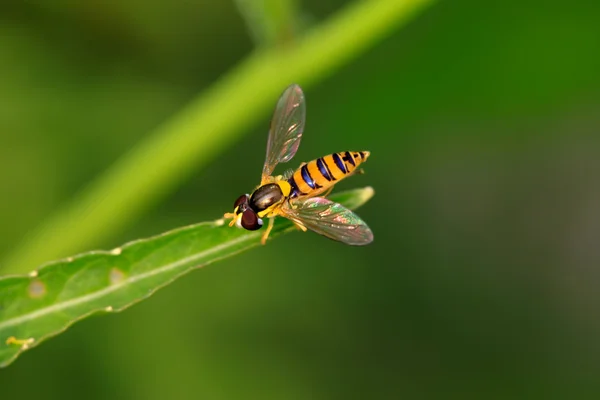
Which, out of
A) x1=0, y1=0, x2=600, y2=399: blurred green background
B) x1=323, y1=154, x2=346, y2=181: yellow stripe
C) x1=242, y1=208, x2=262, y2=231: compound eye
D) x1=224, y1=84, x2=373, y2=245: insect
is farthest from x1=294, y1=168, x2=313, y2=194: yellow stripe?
x1=0, y1=0, x2=600, y2=399: blurred green background

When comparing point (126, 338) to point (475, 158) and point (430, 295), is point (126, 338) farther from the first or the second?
point (475, 158)

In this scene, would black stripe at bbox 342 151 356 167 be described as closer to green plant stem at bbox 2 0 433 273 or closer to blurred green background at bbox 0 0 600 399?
green plant stem at bbox 2 0 433 273

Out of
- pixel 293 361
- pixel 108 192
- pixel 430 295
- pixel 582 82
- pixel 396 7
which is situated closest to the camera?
pixel 396 7

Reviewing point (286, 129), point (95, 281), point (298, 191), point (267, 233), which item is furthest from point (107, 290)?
point (286, 129)

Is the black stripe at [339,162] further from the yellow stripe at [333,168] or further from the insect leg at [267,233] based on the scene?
the insect leg at [267,233]

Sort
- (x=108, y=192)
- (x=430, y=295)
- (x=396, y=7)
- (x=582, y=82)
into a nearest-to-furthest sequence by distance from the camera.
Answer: (x=396, y=7) < (x=108, y=192) < (x=582, y=82) < (x=430, y=295)

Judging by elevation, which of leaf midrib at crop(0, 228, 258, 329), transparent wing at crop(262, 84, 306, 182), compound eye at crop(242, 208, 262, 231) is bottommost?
leaf midrib at crop(0, 228, 258, 329)

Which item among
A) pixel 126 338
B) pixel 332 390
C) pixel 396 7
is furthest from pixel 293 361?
pixel 396 7
